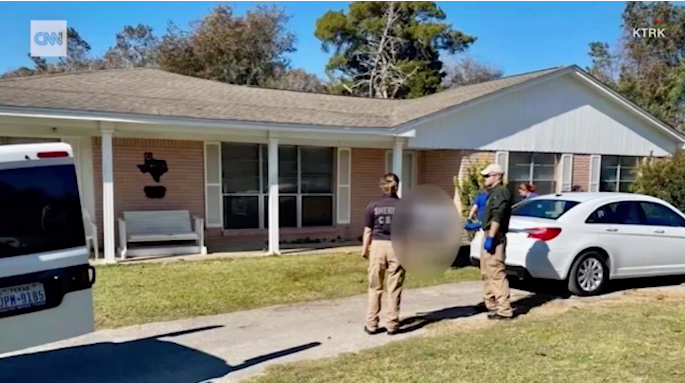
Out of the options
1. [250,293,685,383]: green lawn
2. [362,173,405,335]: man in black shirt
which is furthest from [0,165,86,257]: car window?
[362,173,405,335]: man in black shirt

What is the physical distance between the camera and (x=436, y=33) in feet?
125

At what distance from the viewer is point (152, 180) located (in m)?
12.4

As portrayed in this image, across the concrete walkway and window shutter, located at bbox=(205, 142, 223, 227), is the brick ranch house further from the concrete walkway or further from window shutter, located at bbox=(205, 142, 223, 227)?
the concrete walkway

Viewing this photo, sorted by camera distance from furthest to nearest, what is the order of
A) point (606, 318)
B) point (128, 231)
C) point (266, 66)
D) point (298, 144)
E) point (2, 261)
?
1. point (266, 66)
2. point (298, 144)
3. point (128, 231)
4. point (606, 318)
5. point (2, 261)

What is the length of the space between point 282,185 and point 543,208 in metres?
7.28

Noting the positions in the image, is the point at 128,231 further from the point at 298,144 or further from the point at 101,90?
the point at 298,144

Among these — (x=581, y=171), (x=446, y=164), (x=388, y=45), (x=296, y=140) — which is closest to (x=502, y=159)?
(x=446, y=164)

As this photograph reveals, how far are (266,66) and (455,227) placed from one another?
3153 centimetres

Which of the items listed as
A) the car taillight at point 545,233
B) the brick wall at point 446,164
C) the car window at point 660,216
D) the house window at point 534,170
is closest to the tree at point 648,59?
the house window at point 534,170

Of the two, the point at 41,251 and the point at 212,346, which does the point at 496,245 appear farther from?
the point at 41,251

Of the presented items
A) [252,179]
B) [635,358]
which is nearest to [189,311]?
[635,358]

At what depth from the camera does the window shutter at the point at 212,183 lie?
42.6ft

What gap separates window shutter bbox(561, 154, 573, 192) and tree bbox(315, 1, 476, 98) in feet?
71.9

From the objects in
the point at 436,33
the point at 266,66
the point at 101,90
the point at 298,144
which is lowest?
the point at 298,144
